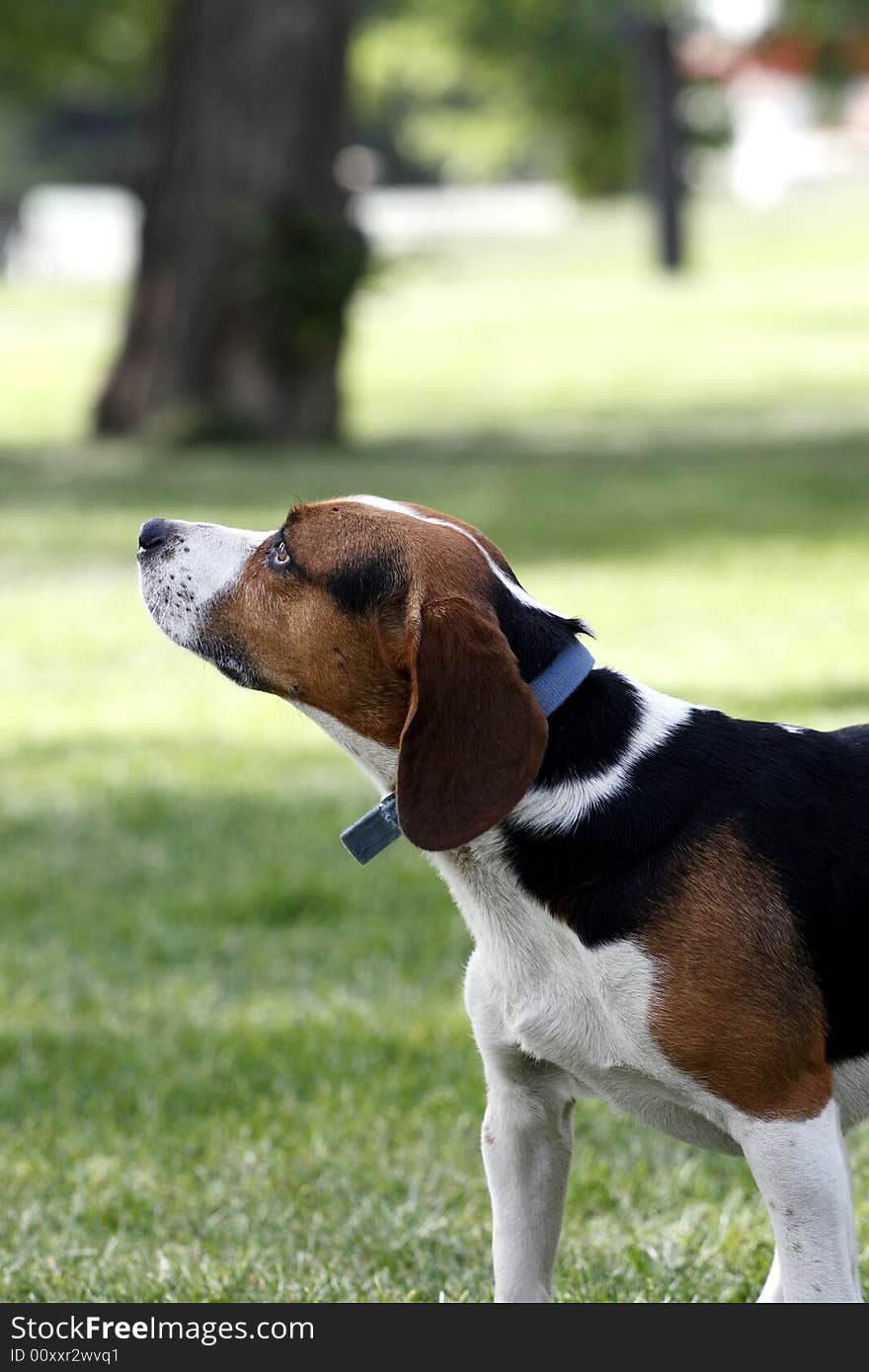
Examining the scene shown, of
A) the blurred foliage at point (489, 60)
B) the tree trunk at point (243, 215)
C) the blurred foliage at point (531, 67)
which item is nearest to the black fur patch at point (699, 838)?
the tree trunk at point (243, 215)

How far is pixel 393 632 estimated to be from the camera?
11.9 feet

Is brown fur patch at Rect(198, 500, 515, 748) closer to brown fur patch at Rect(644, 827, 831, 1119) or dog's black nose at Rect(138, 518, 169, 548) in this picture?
dog's black nose at Rect(138, 518, 169, 548)

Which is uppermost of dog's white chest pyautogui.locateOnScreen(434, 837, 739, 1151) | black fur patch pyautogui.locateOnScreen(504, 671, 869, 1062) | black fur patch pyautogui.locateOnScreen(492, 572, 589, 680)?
black fur patch pyautogui.locateOnScreen(492, 572, 589, 680)

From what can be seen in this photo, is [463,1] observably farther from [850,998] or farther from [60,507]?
[850,998]

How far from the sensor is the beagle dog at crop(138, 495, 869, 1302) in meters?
3.44

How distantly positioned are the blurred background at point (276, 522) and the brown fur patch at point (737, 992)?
1.02m

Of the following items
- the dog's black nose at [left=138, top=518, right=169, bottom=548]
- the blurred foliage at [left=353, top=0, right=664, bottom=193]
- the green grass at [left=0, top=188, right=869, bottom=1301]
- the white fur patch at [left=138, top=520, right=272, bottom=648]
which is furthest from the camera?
the blurred foliage at [left=353, top=0, right=664, bottom=193]

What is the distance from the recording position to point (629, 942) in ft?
11.4

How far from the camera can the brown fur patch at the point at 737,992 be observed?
3.44 m

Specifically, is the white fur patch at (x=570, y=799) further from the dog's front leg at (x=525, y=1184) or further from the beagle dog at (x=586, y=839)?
the dog's front leg at (x=525, y=1184)

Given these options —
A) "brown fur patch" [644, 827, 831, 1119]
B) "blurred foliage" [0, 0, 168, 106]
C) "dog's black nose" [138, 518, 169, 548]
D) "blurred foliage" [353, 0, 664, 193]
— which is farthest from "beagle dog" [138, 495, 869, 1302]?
"blurred foliage" [353, 0, 664, 193]

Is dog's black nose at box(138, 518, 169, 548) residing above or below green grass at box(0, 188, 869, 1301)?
above

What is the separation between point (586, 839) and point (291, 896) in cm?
365

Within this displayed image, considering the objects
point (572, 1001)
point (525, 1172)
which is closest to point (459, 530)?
point (572, 1001)
